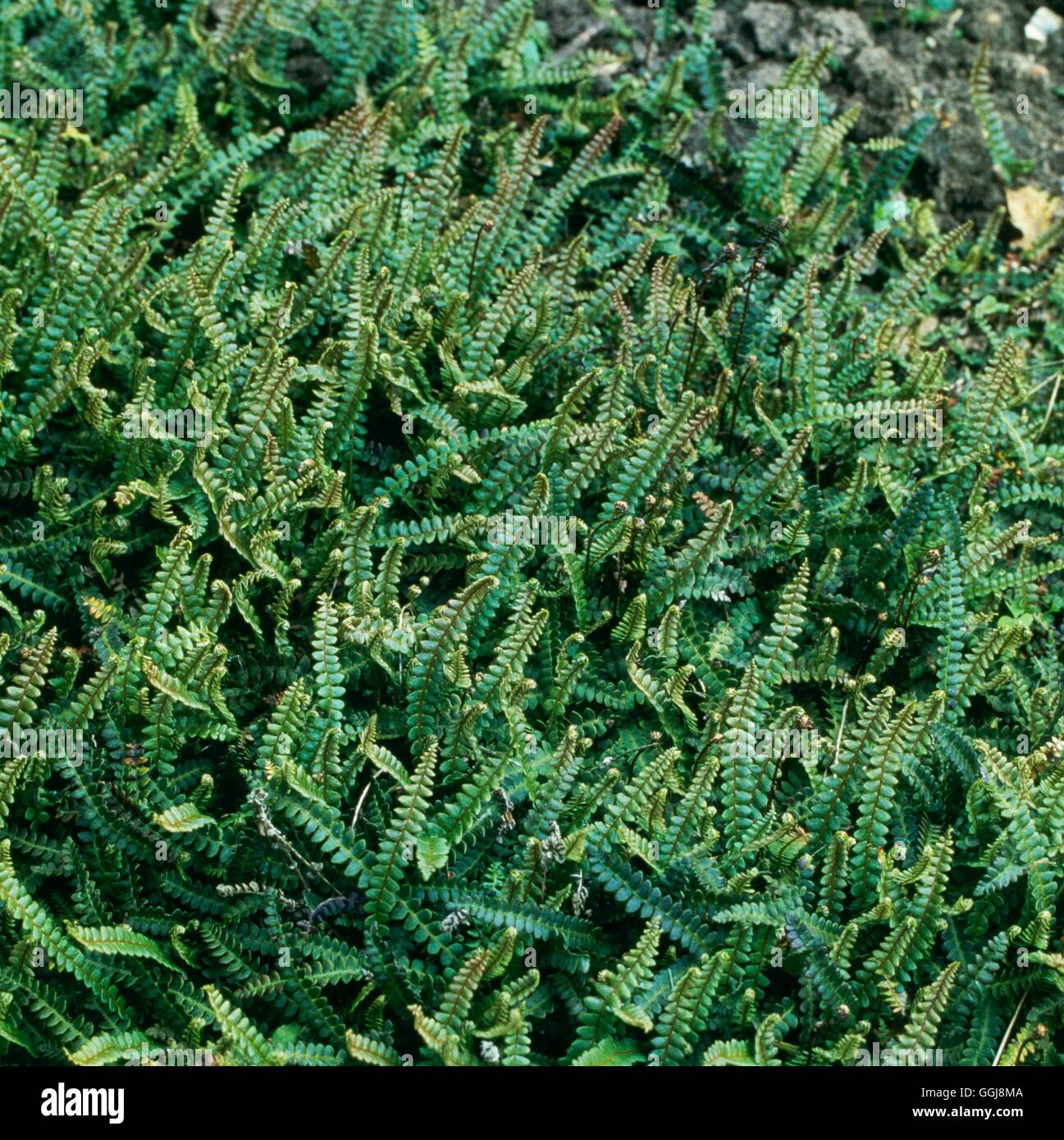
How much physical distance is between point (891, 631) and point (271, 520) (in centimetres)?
243

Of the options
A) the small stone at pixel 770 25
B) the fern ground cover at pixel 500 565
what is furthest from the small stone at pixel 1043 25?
the small stone at pixel 770 25

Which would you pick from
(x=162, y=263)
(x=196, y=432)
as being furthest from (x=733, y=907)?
(x=162, y=263)

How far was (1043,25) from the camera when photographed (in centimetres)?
764

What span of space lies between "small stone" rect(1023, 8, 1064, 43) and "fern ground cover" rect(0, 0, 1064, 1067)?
1.07 m

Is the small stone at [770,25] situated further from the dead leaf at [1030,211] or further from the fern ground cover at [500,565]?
the dead leaf at [1030,211]

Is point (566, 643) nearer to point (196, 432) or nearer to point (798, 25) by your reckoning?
point (196, 432)

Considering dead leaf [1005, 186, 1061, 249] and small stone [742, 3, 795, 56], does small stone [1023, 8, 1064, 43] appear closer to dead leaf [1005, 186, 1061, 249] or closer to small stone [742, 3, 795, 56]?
dead leaf [1005, 186, 1061, 249]

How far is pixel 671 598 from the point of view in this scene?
5.21 m

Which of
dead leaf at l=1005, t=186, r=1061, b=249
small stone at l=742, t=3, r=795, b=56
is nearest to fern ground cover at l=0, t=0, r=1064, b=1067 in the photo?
dead leaf at l=1005, t=186, r=1061, b=249

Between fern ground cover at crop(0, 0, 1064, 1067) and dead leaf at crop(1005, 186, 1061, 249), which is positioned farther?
dead leaf at crop(1005, 186, 1061, 249)

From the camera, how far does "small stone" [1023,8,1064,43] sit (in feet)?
25.0

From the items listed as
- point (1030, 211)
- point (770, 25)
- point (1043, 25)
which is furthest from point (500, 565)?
point (1043, 25)

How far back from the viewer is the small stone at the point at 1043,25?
25.0ft

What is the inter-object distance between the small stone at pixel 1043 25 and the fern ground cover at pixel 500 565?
1069 millimetres
